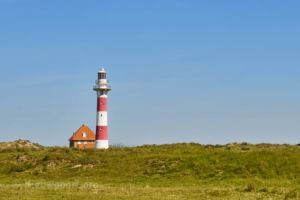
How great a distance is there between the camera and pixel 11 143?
7519cm

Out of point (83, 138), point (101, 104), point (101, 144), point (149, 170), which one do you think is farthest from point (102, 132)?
point (149, 170)

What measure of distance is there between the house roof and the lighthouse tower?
18.3 meters

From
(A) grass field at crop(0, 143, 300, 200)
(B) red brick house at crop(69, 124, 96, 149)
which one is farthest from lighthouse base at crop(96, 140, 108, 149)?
(B) red brick house at crop(69, 124, 96, 149)

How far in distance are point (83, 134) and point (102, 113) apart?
19.9 m

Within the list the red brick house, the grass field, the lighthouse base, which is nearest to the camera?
the grass field

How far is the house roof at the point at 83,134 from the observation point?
88.6 meters

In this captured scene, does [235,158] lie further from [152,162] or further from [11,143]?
[11,143]

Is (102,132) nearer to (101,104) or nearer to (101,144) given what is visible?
(101,144)

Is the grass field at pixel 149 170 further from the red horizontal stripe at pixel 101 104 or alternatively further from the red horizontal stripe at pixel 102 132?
the red horizontal stripe at pixel 101 104

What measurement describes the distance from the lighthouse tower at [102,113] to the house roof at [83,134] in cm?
1831

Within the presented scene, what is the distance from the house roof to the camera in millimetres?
88625

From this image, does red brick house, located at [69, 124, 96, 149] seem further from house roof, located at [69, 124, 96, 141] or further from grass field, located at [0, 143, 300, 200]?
grass field, located at [0, 143, 300, 200]

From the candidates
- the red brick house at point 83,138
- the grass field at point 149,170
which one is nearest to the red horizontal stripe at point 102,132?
the grass field at point 149,170

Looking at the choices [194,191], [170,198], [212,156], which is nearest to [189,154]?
[212,156]
